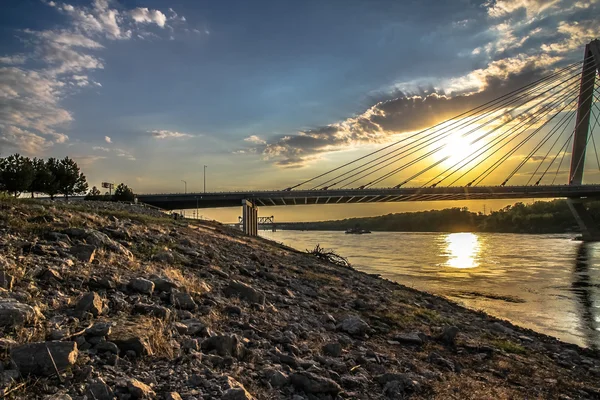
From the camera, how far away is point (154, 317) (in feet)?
18.7

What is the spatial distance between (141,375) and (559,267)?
4128cm

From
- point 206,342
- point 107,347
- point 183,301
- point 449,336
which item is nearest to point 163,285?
point 183,301

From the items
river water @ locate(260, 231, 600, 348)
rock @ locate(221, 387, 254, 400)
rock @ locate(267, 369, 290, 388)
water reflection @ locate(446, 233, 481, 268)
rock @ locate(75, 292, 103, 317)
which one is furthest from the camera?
water reflection @ locate(446, 233, 481, 268)

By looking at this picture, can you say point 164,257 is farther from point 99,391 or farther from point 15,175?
point 15,175

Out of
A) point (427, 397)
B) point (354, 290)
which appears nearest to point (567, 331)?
point (354, 290)

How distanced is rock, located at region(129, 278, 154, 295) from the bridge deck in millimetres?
69242

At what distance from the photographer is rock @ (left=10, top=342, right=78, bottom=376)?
3740 millimetres

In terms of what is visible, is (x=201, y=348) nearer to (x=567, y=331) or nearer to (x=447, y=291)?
(x=567, y=331)

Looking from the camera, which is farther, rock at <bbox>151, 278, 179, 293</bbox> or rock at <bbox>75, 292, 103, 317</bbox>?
rock at <bbox>151, 278, 179, 293</bbox>

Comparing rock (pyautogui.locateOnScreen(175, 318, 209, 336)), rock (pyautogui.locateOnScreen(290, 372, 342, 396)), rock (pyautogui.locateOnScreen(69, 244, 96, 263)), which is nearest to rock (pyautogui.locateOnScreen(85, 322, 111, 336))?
rock (pyautogui.locateOnScreen(175, 318, 209, 336))

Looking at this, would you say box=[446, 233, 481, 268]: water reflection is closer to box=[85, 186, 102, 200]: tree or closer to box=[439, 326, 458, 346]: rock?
box=[439, 326, 458, 346]: rock

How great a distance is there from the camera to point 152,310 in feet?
19.4

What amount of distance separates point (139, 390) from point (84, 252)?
5287 mm

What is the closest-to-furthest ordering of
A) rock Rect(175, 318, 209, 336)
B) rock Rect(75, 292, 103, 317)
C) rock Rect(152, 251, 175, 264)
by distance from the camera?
1. rock Rect(75, 292, 103, 317)
2. rock Rect(175, 318, 209, 336)
3. rock Rect(152, 251, 175, 264)
